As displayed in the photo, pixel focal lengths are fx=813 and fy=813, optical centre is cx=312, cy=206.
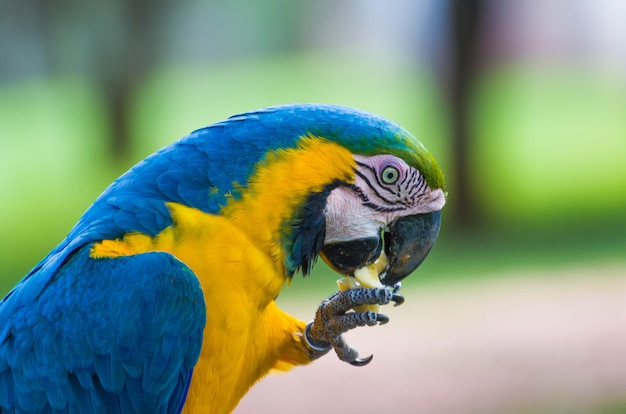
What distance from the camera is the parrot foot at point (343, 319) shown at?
2.18 meters

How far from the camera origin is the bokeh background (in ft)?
16.5

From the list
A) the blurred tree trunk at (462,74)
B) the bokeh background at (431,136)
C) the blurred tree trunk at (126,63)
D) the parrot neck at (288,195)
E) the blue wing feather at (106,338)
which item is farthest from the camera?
the blurred tree trunk at (126,63)

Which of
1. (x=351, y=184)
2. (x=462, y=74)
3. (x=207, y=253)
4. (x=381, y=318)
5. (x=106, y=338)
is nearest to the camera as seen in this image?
Result: (x=106, y=338)

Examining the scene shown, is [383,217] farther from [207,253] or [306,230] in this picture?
[207,253]

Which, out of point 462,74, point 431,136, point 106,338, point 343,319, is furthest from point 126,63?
point 106,338

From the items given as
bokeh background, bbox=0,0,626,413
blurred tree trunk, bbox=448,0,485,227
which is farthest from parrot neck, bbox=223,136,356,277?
blurred tree trunk, bbox=448,0,485,227

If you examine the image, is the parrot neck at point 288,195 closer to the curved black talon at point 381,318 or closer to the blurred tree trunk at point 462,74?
the curved black talon at point 381,318

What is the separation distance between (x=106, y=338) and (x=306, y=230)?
554 mm

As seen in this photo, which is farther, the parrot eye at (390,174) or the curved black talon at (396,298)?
the curved black talon at (396,298)

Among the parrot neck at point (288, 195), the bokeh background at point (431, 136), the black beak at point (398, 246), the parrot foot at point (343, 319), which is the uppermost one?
the parrot neck at point (288, 195)

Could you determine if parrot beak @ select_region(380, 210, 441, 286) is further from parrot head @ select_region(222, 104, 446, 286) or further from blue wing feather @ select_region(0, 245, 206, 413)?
blue wing feather @ select_region(0, 245, 206, 413)

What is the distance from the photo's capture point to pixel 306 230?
2.06m

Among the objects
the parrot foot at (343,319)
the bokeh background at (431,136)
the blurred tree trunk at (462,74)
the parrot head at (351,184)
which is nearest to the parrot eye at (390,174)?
the parrot head at (351,184)

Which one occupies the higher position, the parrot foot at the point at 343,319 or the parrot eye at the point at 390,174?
the parrot eye at the point at 390,174
